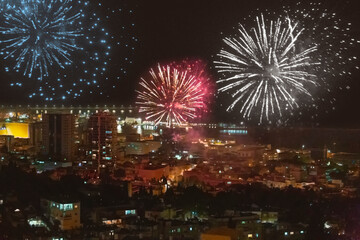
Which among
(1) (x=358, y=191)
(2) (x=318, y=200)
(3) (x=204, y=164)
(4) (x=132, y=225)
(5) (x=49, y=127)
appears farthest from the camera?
(5) (x=49, y=127)

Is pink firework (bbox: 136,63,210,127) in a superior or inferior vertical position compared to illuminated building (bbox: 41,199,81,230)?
superior

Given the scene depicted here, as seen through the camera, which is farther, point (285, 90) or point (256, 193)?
point (285, 90)

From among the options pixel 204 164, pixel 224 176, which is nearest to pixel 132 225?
pixel 224 176

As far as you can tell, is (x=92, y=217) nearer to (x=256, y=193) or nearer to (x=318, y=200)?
(x=256, y=193)

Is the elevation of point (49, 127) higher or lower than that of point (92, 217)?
higher

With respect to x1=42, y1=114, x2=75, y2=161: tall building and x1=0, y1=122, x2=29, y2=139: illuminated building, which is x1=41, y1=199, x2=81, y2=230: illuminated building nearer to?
x1=42, y1=114, x2=75, y2=161: tall building

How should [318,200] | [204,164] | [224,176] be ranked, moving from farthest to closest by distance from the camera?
[204,164], [224,176], [318,200]

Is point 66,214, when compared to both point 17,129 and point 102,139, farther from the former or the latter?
point 17,129

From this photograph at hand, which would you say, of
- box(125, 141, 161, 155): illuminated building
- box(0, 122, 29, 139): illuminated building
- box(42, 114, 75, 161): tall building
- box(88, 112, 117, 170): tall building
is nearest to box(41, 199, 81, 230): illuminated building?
box(88, 112, 117, 170): tall building
